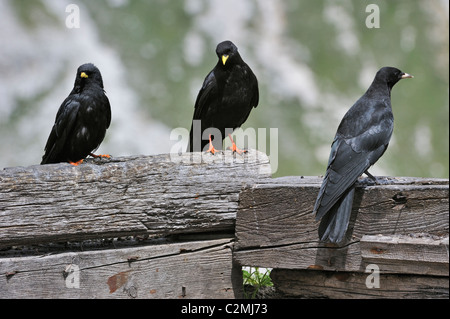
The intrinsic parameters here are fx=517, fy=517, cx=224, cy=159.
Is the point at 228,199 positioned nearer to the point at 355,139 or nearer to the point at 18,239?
the point at 355,139

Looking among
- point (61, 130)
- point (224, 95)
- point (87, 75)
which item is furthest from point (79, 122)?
point (224, 95)

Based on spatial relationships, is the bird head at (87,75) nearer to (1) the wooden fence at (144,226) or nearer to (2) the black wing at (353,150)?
(1) the wooden fence at (144,226)

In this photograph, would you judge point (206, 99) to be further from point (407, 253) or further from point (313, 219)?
point (407, 253)

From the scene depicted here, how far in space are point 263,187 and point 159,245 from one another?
76cm

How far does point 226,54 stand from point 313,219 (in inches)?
74.2

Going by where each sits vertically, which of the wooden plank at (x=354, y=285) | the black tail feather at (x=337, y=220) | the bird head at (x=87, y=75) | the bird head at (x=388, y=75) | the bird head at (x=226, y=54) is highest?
the bird head at (x=226, y=54)

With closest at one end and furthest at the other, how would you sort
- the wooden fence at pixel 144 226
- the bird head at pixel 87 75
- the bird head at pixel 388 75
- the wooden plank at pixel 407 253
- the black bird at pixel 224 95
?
the wooden plank at pixel 407 253
the wooden fence at pixel 144 226
the bird head at pixel 388 75
the bird head at pixel 87 75
the black bird at pixel 224 95

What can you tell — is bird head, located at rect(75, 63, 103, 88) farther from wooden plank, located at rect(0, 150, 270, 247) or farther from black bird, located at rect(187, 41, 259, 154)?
wooden plank, located at rect(0, 150, 270, 247)

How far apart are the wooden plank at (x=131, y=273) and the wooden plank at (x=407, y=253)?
0.90 meters

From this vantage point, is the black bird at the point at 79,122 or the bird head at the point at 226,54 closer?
the black bird at the point at 79,122

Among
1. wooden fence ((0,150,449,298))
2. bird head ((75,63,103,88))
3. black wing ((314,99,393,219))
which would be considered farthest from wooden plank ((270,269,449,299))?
bird head ((75,63,103,88))

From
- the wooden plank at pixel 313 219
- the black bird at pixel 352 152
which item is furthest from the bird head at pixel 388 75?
the wooden plank at pixel 313 219

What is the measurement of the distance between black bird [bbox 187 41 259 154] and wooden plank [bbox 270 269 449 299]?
1.57m

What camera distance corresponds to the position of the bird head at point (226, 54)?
167 inches
